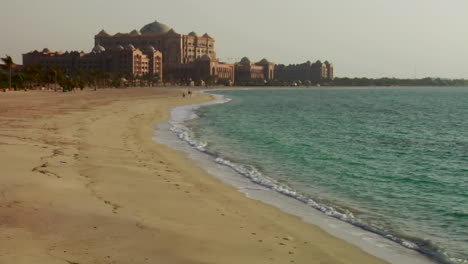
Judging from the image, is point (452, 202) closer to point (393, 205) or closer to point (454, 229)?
point (393, 205)

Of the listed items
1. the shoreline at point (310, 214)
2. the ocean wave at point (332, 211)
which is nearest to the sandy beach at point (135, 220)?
the shoreline at point (310, 214)

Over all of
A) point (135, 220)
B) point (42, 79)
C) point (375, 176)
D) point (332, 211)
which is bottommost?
point (375, 176)

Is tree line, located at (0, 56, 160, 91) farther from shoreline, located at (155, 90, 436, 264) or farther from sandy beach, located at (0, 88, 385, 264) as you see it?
sandy beach, located at (0, 88, 385, 264)

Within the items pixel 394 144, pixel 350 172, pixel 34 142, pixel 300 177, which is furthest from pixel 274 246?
pixel 394 144

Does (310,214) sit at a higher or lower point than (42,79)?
lower

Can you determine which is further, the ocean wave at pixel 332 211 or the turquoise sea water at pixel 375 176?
the turquoise sea water at pixel 375 176

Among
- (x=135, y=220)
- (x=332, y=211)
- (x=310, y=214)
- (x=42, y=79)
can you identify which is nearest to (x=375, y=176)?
(x=332, y=211)

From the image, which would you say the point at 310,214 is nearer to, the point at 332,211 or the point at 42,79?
the point at 332,211

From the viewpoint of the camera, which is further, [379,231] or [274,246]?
[379,231]

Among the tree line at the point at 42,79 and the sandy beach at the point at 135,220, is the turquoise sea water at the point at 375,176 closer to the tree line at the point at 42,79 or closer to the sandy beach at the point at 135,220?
the sandy beach at the point at 135,220

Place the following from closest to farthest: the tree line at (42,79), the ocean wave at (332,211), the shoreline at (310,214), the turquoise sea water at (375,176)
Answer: the shoreline at (310,214), the ocean wave at (332,211), the turquoise sea water at (375,176), the tree line at (42,79)

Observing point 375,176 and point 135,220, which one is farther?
point 375,176

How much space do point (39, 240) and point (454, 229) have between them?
30.8ft

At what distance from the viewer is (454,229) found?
41.4 ft
